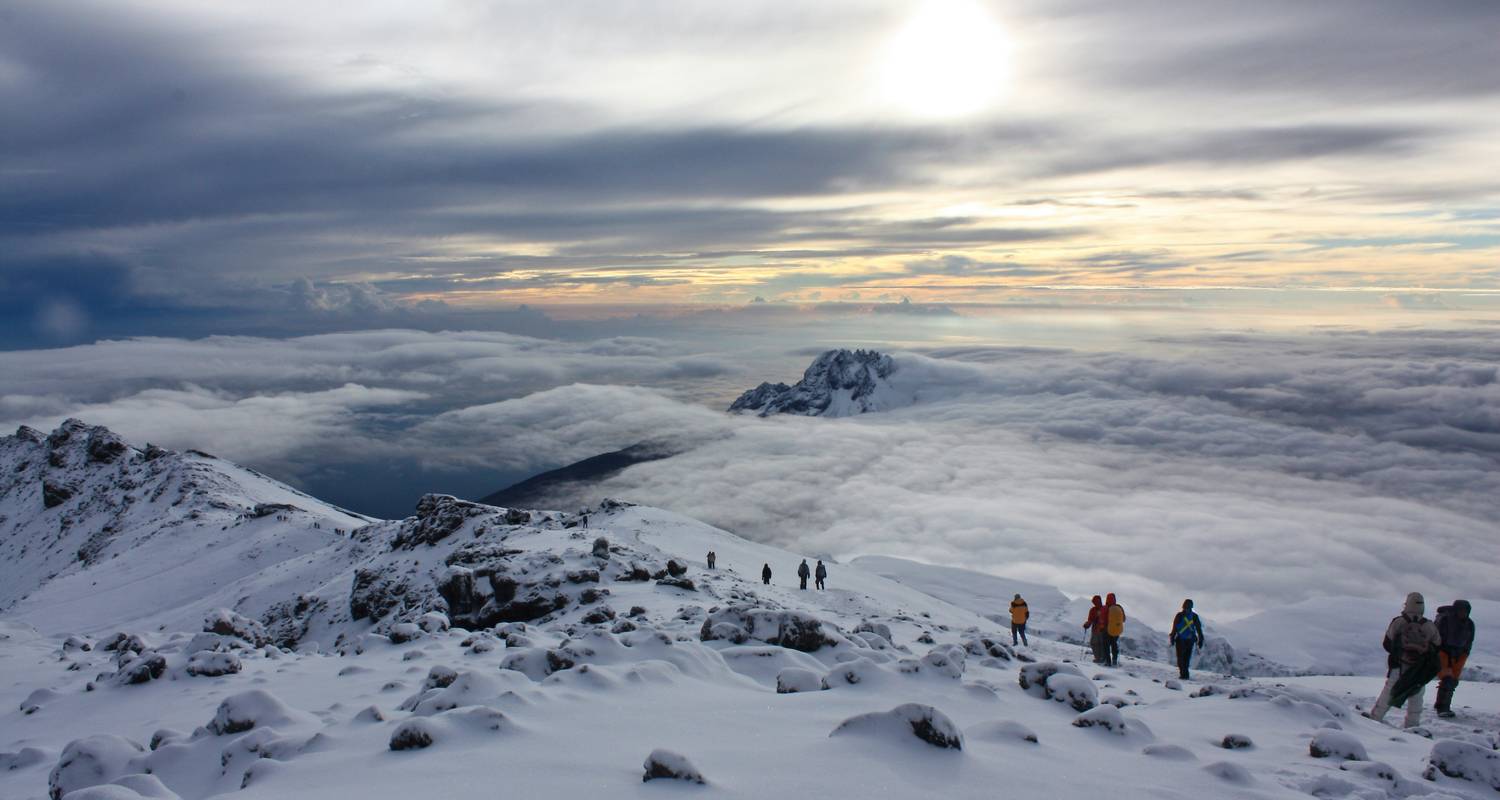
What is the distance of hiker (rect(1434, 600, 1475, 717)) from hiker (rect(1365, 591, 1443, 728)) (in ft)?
1.00

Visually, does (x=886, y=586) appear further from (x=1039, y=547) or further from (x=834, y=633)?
(x=1039, y=547)

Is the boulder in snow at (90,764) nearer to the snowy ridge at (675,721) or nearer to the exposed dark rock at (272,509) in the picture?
the snowy ridge at (675,721)

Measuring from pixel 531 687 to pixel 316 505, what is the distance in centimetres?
8395

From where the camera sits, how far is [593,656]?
10758mm

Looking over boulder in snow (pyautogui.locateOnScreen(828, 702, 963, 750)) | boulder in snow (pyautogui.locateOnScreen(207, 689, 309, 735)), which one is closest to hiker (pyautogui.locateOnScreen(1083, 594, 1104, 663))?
boulder in snow (pyautogui.locateOnScreen(828, 702, 963, 750))

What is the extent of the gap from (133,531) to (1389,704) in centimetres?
8661

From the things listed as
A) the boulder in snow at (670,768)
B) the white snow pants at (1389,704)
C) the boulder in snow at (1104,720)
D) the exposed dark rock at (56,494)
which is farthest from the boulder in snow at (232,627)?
the exposed dark rock at (56,494)

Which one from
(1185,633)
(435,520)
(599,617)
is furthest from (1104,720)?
(435,520)

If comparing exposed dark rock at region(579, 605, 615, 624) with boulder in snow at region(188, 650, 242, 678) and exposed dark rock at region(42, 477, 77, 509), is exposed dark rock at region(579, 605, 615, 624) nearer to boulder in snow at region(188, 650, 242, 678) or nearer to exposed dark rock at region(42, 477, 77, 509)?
boulder in snow at region(188, 650, 242, 678)

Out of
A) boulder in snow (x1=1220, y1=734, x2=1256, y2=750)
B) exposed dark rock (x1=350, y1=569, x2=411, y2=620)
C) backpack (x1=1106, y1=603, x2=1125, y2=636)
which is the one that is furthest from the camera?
exposed dark rock (x1=350, y1=569, x2=411, y2=620)

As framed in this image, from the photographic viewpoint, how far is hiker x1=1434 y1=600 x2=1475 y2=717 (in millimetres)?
11648

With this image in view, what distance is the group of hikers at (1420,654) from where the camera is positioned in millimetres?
10930

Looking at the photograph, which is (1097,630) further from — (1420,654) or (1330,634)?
(1330,634)

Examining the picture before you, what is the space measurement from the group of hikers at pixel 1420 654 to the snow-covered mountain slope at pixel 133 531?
49.9 meters
